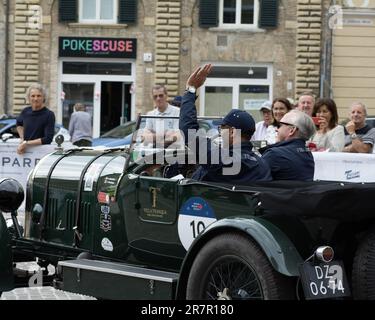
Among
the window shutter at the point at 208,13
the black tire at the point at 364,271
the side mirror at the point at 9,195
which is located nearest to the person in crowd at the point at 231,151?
the black tire at the point at 364,271

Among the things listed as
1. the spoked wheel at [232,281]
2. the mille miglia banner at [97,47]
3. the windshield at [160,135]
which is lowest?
the spoked wheel at [232,281]

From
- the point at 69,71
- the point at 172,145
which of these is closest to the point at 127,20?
the point at 69,71

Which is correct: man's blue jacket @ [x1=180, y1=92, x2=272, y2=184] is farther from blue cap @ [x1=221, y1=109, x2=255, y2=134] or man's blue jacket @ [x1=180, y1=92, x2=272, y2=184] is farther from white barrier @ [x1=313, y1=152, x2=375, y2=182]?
white barrier @ [x1=313, y1=152, x2=375, y2=182]

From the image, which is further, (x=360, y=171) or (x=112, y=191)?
(x=360, y=171)

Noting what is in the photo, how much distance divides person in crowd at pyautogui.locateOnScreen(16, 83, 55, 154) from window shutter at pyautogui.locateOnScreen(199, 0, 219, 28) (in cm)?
1859

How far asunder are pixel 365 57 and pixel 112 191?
80.5 feet

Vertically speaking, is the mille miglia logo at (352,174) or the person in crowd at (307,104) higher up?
the person in crowd at (307,104)

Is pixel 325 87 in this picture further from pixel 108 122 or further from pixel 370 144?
pixel 370 144

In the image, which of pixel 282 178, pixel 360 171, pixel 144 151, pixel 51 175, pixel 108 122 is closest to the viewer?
pixel 282 178

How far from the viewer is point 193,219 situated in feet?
20.1

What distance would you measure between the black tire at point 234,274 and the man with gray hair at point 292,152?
3.37 feet

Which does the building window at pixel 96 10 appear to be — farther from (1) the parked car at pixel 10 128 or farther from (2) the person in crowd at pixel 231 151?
(2) the person in crowd at pixel 231 151

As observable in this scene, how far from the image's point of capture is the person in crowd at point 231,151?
6273mm

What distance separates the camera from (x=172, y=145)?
7.23 m
